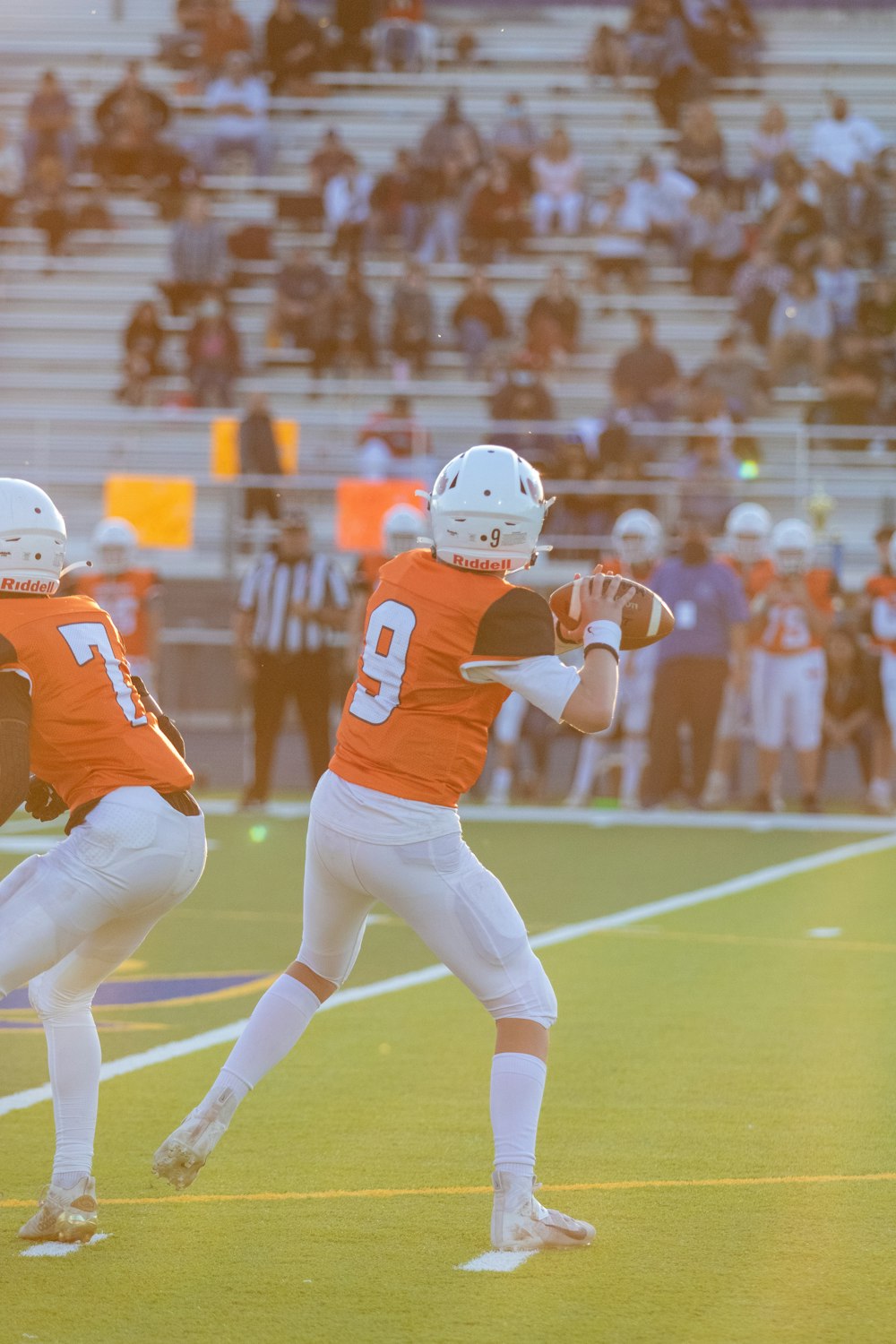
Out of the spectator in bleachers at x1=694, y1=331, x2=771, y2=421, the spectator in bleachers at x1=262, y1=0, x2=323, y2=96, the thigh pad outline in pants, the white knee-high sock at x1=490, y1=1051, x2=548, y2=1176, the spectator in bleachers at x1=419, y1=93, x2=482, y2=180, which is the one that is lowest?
the white knee-high sock at x1=490, y1=1051, x2=548, y2=1176

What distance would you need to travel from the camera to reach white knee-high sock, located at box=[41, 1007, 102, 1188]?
14.7 feet

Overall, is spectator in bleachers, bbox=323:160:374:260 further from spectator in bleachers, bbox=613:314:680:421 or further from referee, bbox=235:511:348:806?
referee, bbox=235:511:348:806

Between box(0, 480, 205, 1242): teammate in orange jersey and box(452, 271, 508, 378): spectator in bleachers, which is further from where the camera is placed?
box(452, 271, 508, 378): spectator in bleachers

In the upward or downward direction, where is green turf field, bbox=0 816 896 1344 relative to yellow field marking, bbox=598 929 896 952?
upward

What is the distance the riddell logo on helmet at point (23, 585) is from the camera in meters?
4.63

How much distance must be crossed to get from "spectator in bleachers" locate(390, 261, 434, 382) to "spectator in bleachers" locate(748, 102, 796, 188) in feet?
11.7

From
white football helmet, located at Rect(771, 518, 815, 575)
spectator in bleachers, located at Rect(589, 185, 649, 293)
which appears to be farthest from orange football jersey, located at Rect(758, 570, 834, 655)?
spectator in bleachers, located at Rect(589, 185, 649, 293)

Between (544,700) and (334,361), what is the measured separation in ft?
53.0

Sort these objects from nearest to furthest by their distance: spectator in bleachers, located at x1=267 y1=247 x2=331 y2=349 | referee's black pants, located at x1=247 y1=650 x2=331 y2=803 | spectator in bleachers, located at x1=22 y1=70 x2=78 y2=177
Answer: referee's black pants, located at x1=247 y1=650 x2=331 y2=803, spectator in bleachers, located at x1=267 y1=247 x2=331 y2=349, spectator in bleachers, located at x1=22 y1=70 x2=78 y2=177

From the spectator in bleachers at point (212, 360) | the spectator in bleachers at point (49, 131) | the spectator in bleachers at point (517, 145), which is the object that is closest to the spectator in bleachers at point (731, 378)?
the spectator in bleachers at point (517, 145)

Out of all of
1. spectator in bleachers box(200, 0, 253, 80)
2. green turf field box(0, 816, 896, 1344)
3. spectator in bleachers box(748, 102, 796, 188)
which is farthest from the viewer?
spectator in bleachers box(200, 0, 253, 80)

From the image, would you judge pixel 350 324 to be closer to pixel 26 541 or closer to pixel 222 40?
pixel 222 40

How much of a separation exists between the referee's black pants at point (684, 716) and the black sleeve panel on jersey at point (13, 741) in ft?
32.1

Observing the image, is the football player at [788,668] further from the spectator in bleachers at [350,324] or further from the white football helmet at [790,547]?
the spectator in bleachers at [350,324]
